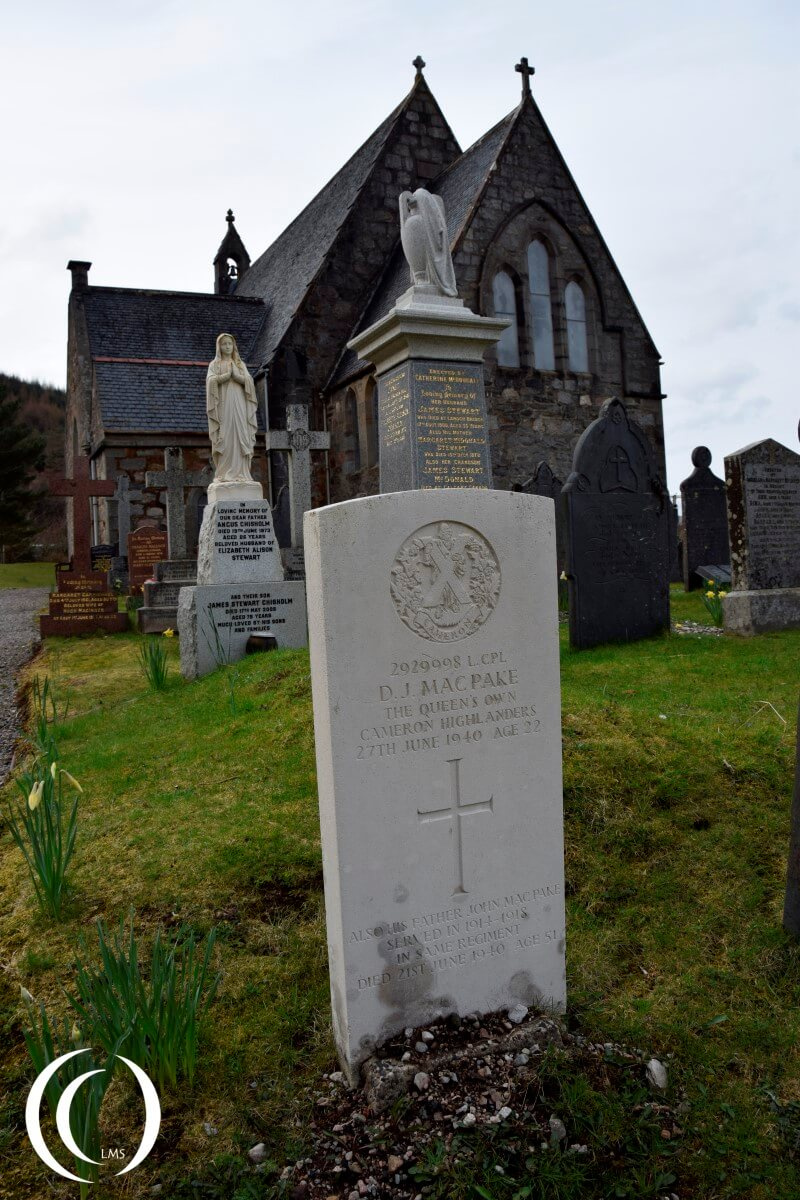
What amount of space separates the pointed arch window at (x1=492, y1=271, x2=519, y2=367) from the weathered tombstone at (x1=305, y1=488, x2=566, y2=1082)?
15195 mm

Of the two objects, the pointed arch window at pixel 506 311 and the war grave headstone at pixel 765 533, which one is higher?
the pointed arch window at pixel 506 311

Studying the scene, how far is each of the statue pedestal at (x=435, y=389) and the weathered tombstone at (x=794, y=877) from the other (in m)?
6.15

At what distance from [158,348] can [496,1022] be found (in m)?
22.0

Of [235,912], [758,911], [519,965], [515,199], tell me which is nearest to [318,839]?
[235,912]

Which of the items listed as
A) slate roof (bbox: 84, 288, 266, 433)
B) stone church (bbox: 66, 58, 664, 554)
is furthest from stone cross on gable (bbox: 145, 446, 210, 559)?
slate roof (bbox: 84, 288, 266, 433)

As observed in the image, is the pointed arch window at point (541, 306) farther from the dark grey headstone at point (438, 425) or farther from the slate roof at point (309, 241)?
the dark grey headstone at point (438, 425)

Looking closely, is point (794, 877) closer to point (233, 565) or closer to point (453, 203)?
point (233, 565)

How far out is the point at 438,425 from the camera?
9258mm

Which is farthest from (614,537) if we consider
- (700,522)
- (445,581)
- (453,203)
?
(453,203)

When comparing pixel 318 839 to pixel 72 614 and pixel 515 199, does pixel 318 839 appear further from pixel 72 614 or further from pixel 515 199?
pixel 515 199

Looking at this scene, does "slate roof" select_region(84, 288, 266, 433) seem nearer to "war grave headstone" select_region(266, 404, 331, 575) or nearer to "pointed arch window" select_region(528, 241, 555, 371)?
"pointed arch window" select_region(528, 241, 555, 371)

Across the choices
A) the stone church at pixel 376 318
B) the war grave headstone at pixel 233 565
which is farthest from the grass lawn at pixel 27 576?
the war grave headstone at pixel 233 565

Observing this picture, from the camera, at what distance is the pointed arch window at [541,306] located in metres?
17.8

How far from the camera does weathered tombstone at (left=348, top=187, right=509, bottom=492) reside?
9.17 m
